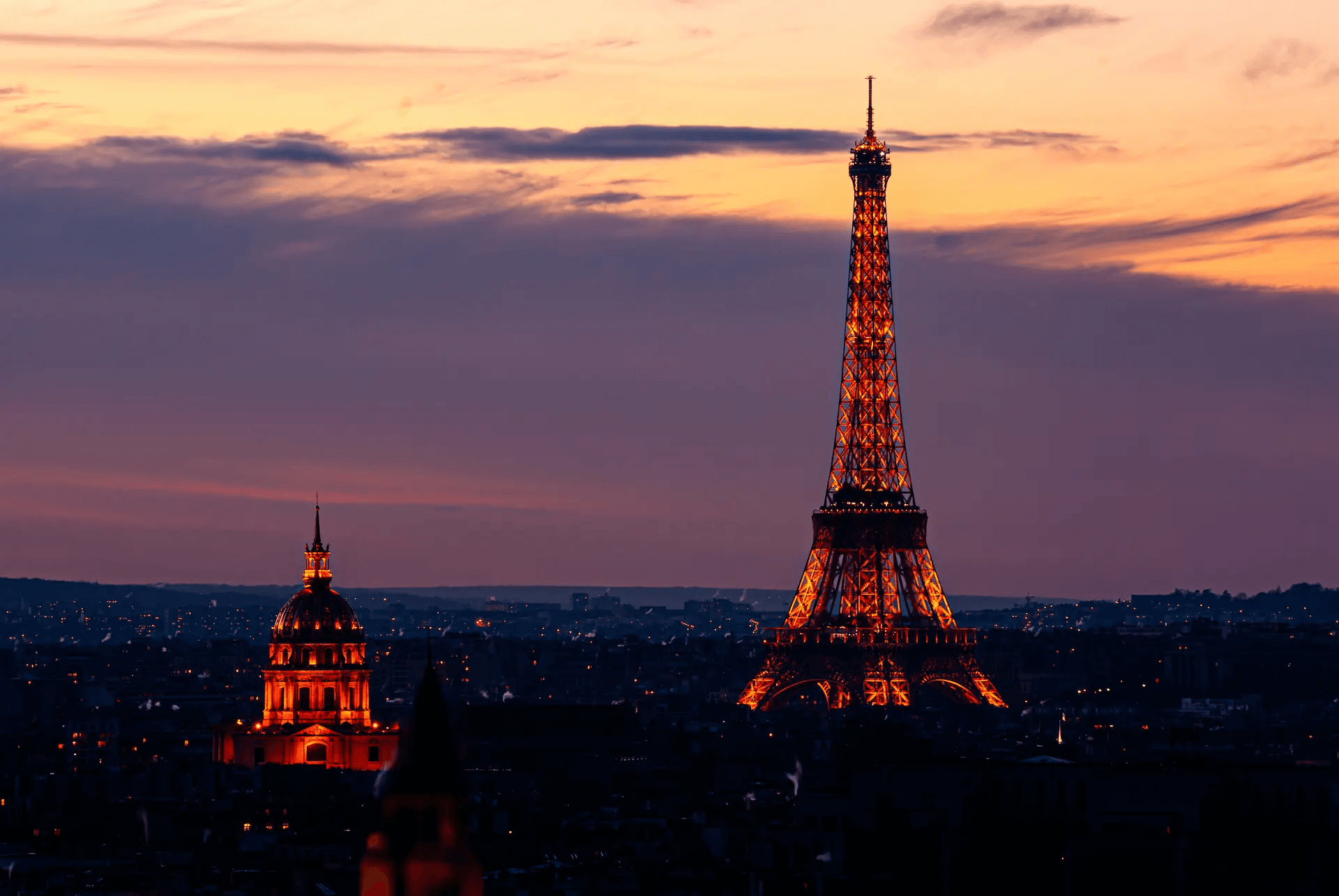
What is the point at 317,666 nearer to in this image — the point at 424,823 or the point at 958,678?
the point at 958,678

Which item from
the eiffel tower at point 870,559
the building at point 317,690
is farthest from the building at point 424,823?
the eiffel tower at point 870,559

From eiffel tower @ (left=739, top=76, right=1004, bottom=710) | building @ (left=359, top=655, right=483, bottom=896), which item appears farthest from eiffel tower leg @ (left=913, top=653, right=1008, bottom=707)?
building @ (left=359, top=655, right=483, bottom=896)

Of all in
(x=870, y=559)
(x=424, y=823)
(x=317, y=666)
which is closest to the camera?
(x=424, y=823)

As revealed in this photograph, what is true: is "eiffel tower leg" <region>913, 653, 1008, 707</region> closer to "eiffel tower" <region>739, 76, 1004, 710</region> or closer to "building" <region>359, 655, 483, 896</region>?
"eiffel tower" <region>739, 76, 1004, 710</region>

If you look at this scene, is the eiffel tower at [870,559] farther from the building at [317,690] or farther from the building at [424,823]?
the building at [424,823]

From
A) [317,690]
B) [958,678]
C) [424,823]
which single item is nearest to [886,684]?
[958,678]

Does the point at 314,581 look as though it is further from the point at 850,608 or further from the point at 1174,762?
the point at 1174,762

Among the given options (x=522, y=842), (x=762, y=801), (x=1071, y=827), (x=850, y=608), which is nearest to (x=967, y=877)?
(x=1071, y=827)
